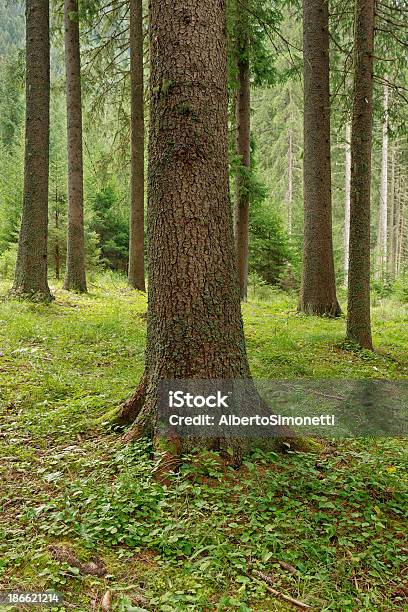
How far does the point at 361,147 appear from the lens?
654cm

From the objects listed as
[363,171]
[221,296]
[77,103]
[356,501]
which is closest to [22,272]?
[77,103]

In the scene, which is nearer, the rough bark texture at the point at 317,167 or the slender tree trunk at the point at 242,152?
the rough bark texture at the point at 317,167

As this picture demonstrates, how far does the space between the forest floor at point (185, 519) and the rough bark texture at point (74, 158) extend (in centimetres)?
692

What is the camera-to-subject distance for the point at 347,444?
411cm

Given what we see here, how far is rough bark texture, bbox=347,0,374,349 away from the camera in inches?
255

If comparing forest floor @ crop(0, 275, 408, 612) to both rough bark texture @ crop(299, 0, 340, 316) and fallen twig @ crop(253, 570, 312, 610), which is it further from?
rough bark texture @ crop(299, 0, 340, 316)

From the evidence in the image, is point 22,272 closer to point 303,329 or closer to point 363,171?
point 303,329

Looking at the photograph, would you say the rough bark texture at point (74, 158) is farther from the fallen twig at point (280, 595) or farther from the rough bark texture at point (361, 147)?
the fallen twig at point (280, 595)

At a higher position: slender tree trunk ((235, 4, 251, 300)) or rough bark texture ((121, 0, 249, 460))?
slender tree trunk ((235, 4, 251, 300))

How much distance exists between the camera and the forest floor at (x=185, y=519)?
90.9 inches

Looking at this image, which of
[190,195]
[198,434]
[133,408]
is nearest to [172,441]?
[198,434]

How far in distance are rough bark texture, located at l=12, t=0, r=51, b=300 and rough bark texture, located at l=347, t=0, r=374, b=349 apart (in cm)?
549

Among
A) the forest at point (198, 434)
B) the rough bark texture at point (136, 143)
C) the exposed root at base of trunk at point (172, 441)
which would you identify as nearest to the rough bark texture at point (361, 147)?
the forest at point (198, 434)

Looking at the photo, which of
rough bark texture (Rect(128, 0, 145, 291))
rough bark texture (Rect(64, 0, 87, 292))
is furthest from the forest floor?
rough bark texture (Rect(128, 0, 145, 291))
